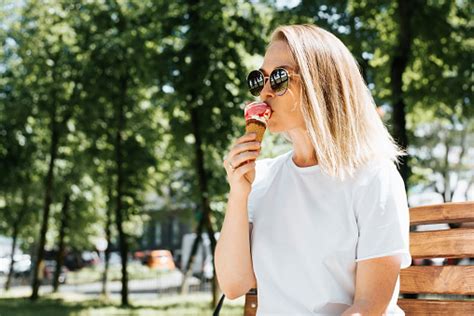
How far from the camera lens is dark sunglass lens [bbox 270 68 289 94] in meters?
2.02

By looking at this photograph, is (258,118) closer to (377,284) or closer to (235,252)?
(235,252)

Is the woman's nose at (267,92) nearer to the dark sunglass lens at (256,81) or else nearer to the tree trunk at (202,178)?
the dark sunglass lens at (256,81)

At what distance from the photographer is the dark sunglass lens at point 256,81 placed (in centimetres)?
212

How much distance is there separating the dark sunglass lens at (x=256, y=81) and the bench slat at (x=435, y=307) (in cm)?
80

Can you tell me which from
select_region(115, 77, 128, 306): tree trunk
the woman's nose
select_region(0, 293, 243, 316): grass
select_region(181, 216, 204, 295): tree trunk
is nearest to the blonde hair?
the woman's nose

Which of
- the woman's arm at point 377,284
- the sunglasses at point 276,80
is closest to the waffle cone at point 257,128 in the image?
the sunglasses at point 276,80

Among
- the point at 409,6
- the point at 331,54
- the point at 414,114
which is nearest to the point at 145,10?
the point at 409,6

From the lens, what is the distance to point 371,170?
1.90 m

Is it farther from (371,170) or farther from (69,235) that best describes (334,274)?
(69,235)

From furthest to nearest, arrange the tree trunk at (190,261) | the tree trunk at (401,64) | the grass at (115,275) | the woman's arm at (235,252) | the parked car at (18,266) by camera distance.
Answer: the parked car at (18,266) < the grass at (115,275) < the tree trunk at (190,261) < the tree trunk at (401,64) < the woman's arm at (235,252)

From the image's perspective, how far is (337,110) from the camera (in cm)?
195

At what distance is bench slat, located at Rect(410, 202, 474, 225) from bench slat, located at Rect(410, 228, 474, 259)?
33 mm

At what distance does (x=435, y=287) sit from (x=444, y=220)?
20 cm

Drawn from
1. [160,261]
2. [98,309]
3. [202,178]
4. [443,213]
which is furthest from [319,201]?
[160,261]
